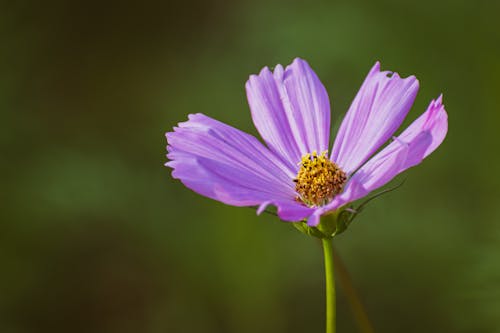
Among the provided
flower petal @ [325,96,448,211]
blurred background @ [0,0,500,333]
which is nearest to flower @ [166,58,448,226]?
flower petal @ [325,96,448,211]

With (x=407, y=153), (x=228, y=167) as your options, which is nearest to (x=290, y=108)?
(x=228, y=167)

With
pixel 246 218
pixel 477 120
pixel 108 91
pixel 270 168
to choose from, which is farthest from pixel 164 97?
pixel 270 168

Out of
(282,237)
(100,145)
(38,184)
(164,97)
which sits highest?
(164,97)

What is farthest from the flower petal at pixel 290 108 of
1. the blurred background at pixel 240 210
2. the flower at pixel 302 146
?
the blurred background at pixel 240 210

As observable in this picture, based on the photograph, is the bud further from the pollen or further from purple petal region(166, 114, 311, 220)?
the pollen

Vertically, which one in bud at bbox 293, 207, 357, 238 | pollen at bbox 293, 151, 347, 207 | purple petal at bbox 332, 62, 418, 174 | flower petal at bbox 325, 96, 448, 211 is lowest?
bud at bbox 293, 207, 357, 238

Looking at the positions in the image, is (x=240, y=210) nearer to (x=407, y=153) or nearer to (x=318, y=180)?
(x=318, y=180)

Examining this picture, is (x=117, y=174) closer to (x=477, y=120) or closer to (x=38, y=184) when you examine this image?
(x=38, y=184)
